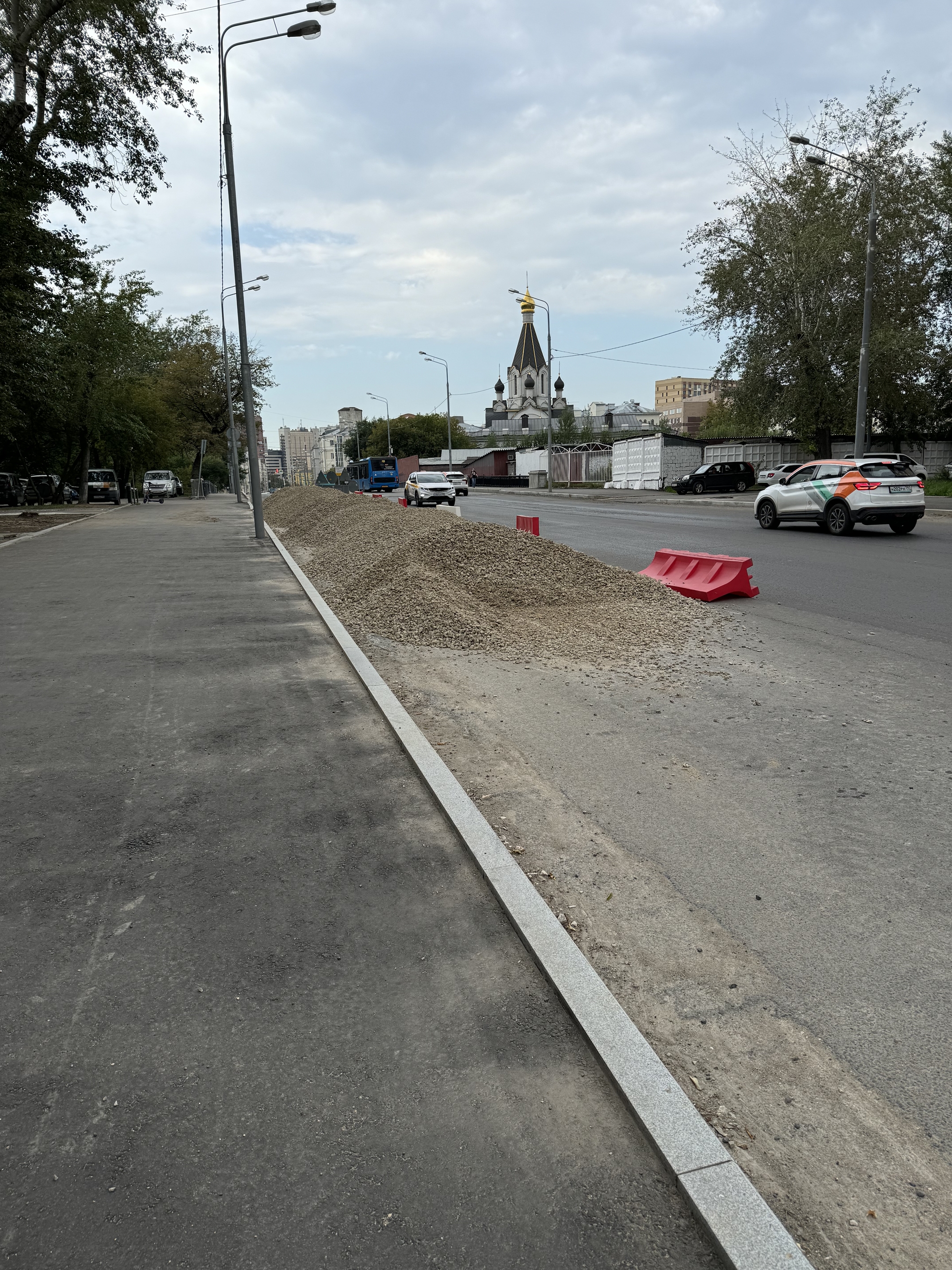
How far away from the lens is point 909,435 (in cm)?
4200

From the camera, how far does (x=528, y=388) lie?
147625 mm

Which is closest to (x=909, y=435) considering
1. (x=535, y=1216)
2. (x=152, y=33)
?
(x=152, y=33)

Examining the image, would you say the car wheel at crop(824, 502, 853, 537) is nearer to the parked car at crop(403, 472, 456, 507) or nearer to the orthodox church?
the parked car at crop(403, 472, 456, 507)

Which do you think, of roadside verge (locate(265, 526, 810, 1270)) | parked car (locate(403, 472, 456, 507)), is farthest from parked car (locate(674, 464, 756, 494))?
roadside verge (locate(265, 526, 810, 1270))

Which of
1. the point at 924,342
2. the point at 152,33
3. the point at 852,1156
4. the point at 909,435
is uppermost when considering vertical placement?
the point at 152,33

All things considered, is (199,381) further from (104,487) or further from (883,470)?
(883,470)

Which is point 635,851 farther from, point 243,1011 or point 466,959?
point 243,1011

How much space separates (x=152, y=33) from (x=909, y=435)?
117ft

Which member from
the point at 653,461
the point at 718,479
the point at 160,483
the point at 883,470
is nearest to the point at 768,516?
the point at 883,470

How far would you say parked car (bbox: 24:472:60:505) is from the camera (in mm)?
42219

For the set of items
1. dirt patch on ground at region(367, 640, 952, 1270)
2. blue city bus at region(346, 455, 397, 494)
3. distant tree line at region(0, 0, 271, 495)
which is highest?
distant tree line at region(0, 0, 271, 495)

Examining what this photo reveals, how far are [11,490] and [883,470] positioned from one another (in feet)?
114

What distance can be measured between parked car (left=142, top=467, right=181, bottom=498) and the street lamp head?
3874 centimetres

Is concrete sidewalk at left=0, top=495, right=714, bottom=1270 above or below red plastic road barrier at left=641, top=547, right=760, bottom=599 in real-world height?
below
